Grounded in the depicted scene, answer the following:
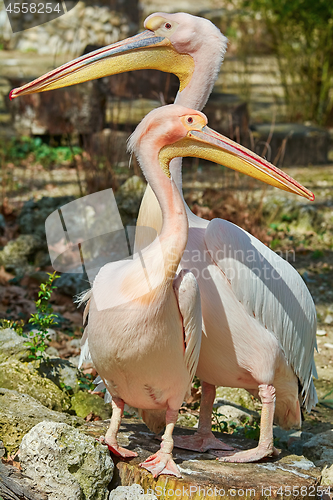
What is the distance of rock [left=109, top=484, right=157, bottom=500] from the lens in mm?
2557

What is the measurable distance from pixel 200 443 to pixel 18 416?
36.3 inches

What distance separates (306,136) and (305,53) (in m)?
2.08

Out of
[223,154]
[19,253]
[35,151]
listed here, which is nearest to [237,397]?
[223,154]

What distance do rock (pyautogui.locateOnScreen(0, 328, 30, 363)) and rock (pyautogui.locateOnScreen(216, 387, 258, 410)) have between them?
1.37 m

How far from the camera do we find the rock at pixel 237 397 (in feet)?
13.6

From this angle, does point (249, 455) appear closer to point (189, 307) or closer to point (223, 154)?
point (189, 307)

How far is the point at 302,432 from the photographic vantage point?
3676 millimetres

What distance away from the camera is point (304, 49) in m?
10.3

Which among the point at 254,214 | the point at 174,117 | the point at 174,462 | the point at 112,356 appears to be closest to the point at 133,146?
the point at 174,117

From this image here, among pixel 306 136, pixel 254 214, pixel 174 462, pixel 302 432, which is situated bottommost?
pixel 302 432

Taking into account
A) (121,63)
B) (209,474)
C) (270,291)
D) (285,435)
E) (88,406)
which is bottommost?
(285,435)

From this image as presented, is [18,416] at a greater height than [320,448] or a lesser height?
greater

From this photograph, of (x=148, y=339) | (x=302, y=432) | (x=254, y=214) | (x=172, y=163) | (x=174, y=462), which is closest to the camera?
(x=148, y=339)

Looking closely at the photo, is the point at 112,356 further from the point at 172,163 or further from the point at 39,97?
the point at 39,97
